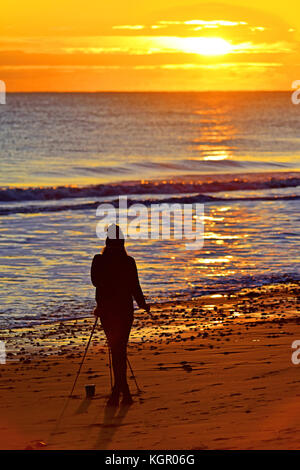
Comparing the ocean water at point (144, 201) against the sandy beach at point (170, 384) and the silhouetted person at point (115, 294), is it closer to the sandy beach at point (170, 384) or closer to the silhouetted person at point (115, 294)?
the sandy beach at point (170, 384)

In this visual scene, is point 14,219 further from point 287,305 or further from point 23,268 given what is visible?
Answer: point 287,305

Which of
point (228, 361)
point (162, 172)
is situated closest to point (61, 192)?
point (162, 172)

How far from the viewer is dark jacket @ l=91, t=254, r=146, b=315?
7.71 meters

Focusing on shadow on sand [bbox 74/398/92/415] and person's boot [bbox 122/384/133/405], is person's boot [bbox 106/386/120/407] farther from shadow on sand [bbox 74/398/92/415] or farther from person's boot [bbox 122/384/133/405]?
shadow on sand [bbox 74/398/92/415]

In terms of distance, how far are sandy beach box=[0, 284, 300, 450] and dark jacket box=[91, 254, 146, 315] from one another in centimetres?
94

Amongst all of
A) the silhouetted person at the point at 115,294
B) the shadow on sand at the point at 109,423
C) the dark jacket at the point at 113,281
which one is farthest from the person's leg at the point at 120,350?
the shadow on sand at the point at 109,423

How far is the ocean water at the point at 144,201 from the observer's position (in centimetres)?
1490

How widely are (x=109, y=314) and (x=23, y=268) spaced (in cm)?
890

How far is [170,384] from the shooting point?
27.2 ft

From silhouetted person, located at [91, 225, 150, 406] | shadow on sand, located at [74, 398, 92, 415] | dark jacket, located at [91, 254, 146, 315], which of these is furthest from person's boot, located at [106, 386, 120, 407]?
dark jacket, located at [91, 254, 146, 315]

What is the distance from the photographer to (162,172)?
155ft

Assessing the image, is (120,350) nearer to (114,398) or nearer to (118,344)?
(118,344)

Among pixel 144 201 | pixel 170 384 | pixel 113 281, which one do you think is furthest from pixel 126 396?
pixel 144 201

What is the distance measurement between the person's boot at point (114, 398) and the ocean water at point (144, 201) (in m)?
4.24
